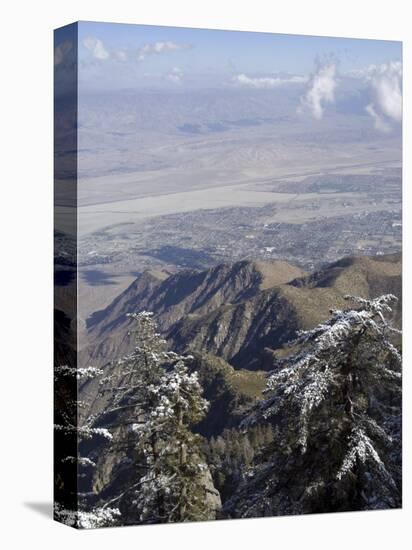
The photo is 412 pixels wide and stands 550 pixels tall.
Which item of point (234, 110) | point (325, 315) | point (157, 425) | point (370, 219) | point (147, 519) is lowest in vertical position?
point (147, 519)

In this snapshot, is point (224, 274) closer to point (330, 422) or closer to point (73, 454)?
point (330, 422)

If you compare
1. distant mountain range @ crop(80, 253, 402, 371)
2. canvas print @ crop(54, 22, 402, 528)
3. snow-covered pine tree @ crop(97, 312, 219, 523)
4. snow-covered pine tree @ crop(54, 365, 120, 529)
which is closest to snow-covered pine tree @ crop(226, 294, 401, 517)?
canvas print @ crop(54, 22, 402, 528)

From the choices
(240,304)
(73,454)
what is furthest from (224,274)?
(73,454)

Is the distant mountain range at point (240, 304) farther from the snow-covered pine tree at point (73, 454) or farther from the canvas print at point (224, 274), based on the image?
the snow-covered pine tree at point (73, 454)

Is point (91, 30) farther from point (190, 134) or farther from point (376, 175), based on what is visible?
point (376, 175)

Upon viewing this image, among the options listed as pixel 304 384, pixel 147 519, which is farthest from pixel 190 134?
pixel 147 519

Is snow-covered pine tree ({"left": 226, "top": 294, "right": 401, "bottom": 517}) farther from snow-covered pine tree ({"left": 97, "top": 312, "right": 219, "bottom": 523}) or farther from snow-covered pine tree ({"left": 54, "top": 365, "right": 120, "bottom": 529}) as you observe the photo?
snow-covered pine tree ({"left": 54, "top": 365, "right": 120, "bottom": 529})
